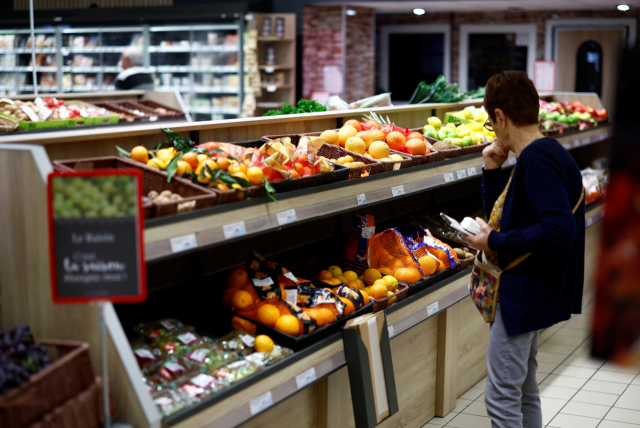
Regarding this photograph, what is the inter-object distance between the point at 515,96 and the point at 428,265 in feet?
3.66

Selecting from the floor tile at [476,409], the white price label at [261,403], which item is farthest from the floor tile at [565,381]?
the white price label at [261,403]

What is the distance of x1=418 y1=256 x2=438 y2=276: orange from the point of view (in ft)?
10.1

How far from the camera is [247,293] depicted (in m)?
2.44

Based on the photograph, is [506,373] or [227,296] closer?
[506,373]

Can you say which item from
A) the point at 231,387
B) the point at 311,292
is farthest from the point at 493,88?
the point at 231,387

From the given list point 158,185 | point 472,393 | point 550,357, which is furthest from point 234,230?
point 550,357

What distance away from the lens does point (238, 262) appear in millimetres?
2959

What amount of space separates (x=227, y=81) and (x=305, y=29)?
173cm

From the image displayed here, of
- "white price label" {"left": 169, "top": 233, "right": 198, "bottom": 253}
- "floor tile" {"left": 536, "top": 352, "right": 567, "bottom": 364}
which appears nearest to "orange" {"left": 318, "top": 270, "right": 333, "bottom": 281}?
"white price label" {"left": 169, "top": 233, "right": 198, "bottom": 253}

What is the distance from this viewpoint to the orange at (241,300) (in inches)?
94.8

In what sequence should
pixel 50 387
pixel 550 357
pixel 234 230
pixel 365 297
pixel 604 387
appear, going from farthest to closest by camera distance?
pixel 550 357 < pixel 604 387 < pixel 365 297 < pixel 234 230 < pixel 50 387

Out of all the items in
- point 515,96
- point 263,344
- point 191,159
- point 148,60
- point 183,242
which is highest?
point 148,60

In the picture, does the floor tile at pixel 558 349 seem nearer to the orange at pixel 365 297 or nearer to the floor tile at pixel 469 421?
the floor tile at pixel 469 421

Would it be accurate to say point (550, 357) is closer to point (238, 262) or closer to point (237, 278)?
point (238, 262)
